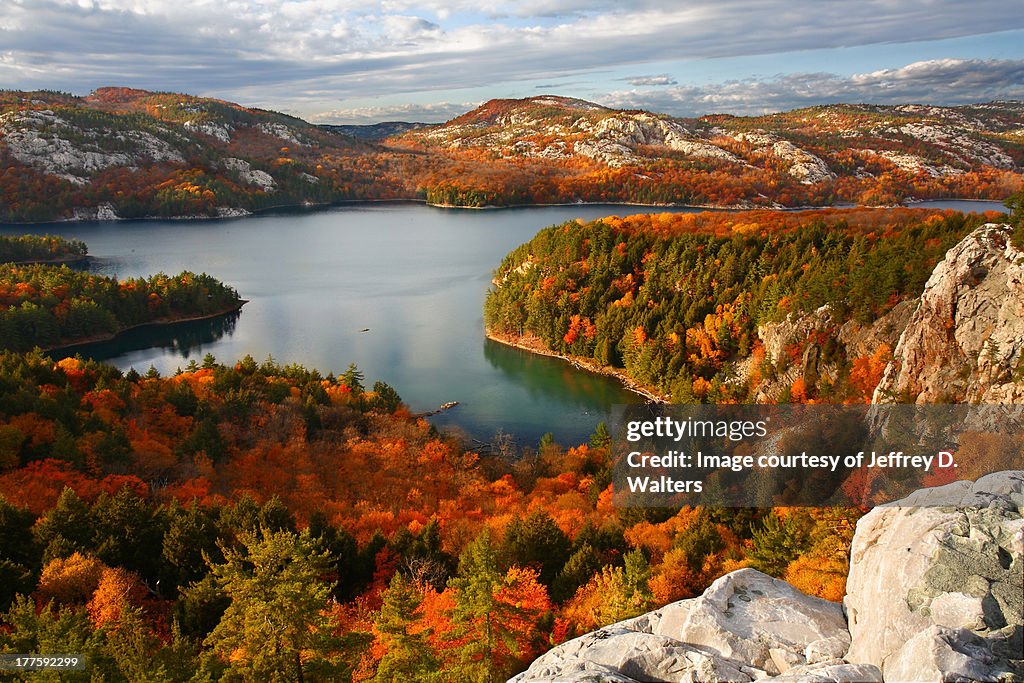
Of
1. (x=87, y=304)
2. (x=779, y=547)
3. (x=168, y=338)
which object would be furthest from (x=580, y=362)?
(x=87, y=304)

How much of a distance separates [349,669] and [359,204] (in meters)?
189

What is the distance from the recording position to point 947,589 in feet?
19.9

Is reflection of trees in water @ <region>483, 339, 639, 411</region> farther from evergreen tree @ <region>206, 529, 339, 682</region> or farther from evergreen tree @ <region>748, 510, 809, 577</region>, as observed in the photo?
evergreen tree @ <region>206, 529, 339, 682</region>

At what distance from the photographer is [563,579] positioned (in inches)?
750

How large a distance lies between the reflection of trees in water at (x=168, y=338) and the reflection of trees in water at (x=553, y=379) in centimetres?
2785

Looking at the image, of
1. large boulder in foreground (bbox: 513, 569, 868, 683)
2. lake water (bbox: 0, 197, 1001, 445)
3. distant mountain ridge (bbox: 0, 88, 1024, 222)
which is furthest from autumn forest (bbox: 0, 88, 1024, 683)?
distant mountain ridge (bbox: 0, 88, 1024, 222)

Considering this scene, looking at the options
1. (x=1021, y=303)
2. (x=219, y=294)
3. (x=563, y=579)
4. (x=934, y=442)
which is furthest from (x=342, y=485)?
(x=219, y=294)

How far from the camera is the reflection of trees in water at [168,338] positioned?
60906mm

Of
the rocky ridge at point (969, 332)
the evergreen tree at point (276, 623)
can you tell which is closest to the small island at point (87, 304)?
the evergreen tree at point (276, 623)

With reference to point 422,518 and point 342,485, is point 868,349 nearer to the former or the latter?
point 422,518

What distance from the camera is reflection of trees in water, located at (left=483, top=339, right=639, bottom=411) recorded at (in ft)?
164

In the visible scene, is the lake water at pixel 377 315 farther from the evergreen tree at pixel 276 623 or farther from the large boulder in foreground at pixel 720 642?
the large boulder in foreground at pixel 720 642

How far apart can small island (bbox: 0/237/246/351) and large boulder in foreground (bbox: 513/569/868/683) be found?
6608 centimetres

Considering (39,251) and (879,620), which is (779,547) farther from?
(39,251)
